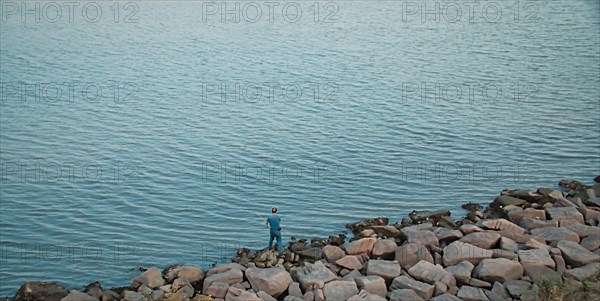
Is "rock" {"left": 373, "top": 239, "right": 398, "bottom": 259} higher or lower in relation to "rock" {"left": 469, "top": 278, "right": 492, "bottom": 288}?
higher

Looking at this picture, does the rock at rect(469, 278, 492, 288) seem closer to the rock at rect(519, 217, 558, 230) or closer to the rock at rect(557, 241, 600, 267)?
the rock at rect(557, 241, 600, 267)

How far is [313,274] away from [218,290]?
2864 mm

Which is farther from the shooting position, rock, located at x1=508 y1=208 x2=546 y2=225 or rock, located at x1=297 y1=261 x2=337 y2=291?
rock, located at x1=508 y1=208 x2=546 y2=225

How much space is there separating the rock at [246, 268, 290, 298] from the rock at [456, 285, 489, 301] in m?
4.52

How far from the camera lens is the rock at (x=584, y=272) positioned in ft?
77.7

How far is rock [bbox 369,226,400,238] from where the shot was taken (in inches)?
1095

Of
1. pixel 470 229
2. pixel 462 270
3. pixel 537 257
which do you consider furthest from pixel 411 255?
pixel 537 257

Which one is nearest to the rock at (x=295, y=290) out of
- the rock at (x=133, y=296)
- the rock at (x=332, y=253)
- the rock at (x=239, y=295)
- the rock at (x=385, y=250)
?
the rock at (x=239, y=295)

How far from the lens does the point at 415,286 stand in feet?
75.7

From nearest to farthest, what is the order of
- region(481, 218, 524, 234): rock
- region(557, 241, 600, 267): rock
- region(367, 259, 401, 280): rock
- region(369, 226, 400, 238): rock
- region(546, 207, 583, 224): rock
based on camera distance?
1. region(367, 259, 401, 280): rock
2. region(557, 241, 600, 267): rock
3. region(481, 218, 524, 234): rock
4. region(369, 226, 400, 238): rock
5. region(546, 207, 583, 224): rock

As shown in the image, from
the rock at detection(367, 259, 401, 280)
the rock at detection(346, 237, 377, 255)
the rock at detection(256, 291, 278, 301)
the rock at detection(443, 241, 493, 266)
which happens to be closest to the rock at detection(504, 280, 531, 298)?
the rock at detection(443, 241, 493, 266)

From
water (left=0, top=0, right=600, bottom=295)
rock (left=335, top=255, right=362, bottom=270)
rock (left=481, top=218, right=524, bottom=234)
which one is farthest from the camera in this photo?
water (left=0, top=0, right=600, bottom=295)

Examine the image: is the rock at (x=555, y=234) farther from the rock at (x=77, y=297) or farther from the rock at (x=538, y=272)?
the rock at (x=77, y=297)

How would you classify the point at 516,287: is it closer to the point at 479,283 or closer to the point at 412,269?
the point at 479,283
